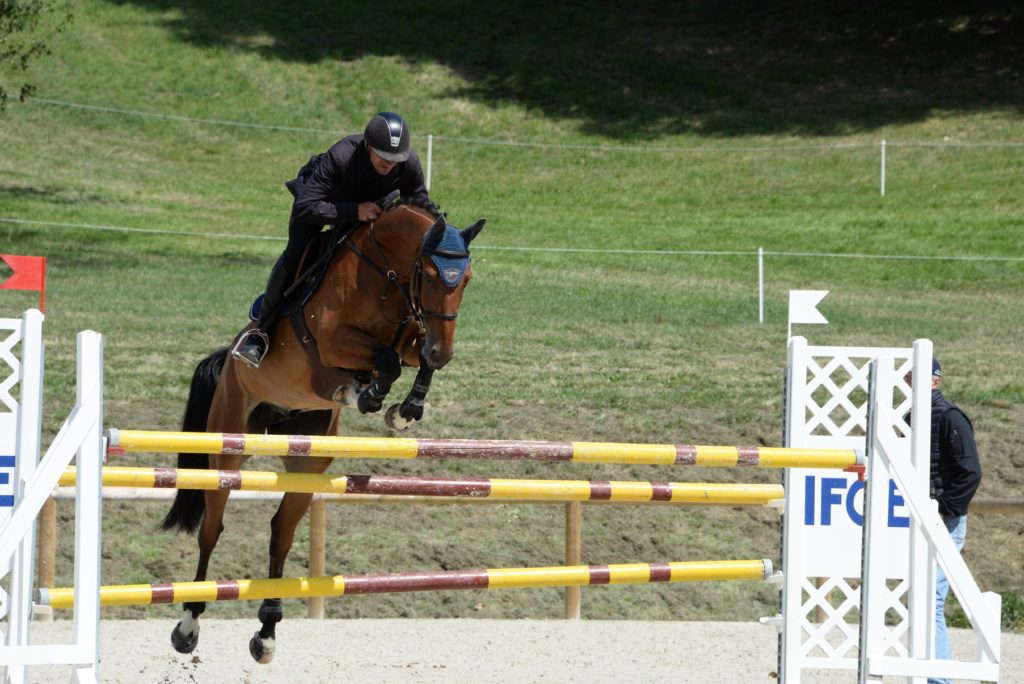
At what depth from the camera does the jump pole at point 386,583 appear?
4.43 meters

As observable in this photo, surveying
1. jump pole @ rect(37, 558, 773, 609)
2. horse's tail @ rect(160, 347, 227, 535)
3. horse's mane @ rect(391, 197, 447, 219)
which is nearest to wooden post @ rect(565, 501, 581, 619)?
horse's tail @ rect(160, 347, 227, 535)

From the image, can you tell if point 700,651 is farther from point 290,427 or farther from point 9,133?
point 9,133

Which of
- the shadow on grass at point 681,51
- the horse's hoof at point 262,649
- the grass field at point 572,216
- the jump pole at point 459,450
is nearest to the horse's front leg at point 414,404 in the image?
the jump pole at point 459,450

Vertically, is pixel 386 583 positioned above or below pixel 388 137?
below

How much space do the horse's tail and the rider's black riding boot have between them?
1.92 ft

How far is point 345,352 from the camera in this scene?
16.8 feet

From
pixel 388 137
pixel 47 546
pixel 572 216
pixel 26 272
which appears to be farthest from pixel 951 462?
pixel 572 216

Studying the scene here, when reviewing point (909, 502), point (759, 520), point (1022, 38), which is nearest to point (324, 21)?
point (1022, 38)

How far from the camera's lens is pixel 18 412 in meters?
4.58

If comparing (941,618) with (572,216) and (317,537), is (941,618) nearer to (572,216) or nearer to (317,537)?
(317,537)

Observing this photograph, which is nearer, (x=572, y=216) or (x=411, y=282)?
(x=411, y=282)

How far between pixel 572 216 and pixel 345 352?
13.1 m

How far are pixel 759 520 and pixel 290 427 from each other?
404 cm

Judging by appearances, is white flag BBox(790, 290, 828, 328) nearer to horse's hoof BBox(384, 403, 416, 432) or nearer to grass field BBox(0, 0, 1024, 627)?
horse's hoof BBox(384, 403, 416, 432)
